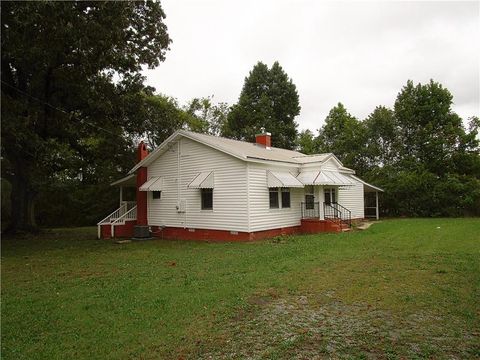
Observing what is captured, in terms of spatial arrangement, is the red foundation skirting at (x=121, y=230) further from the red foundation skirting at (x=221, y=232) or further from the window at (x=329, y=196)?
the window at (x=329, y=196)

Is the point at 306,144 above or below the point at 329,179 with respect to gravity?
above

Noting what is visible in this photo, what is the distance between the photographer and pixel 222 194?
54.9 ft

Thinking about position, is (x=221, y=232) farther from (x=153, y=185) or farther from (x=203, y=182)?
(x=153, y=185)

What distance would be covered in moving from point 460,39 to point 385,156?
23822mm

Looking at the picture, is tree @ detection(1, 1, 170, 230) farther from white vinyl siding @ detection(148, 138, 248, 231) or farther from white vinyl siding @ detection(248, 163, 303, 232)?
A: white vinyl siding @ detection(248, 163, 303, 232)

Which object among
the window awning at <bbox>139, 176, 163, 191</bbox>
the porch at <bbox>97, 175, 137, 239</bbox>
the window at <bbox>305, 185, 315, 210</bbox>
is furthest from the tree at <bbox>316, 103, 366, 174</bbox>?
the porch at <bbox>97, 175, 137, 239</bbox>

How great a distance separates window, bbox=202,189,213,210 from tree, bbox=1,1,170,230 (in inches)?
241

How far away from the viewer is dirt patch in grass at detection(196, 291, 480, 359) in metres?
4.35

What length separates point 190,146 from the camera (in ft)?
59.9

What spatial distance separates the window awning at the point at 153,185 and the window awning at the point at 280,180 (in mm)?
6142

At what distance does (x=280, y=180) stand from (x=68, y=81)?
37.3ft

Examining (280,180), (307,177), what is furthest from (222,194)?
(307,177)

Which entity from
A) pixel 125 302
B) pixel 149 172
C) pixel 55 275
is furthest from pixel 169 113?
pixel 125 302

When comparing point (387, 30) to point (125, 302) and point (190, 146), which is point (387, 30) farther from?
point (125, 302)
